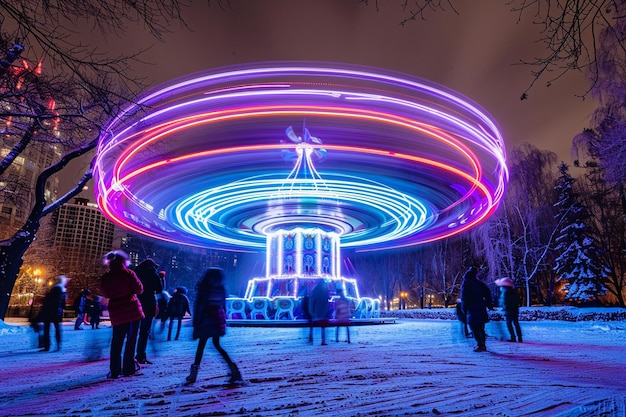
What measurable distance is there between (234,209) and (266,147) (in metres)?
5.84

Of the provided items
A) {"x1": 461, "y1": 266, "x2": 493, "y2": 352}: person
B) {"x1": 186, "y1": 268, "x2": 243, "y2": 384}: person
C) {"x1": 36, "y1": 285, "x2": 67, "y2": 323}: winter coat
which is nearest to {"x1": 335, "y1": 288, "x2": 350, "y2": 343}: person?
{"x1": 461, "y1": 266, "x2": 493, "y2": 352}: person

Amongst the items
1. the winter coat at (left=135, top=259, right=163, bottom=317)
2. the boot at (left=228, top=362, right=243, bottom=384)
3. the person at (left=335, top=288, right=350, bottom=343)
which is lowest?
the boot at (left=228, top=362, right=243, bottom=384)

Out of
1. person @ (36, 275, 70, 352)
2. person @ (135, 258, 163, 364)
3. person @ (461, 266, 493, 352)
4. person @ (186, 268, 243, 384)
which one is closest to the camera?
person @ (186, 268, 243, 384)

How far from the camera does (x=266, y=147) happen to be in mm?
11875

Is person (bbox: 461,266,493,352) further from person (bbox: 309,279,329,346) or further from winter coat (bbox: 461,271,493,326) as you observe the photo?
person (bbox: 309,279,329,346)

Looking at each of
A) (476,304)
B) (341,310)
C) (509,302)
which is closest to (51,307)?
(341,310)

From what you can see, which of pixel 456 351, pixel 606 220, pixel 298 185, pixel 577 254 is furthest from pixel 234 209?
pixel 606 220

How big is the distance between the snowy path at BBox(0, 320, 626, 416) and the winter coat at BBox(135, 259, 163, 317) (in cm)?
84

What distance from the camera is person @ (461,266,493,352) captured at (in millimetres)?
7707

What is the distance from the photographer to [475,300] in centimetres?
786

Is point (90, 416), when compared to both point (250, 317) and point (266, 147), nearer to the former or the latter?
point (266, 147)

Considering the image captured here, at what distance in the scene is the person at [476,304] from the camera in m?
7.71

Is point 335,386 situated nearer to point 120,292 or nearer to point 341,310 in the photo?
point 120,292

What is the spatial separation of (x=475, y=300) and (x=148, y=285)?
5892 millimetres
